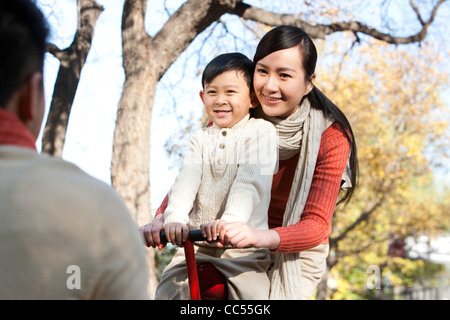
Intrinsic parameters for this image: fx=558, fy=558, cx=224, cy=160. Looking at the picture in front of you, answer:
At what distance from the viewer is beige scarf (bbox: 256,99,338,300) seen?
262 cm

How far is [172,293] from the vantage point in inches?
98.7

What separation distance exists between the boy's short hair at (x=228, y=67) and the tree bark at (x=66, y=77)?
436cm

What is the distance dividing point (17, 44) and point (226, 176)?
1.51m

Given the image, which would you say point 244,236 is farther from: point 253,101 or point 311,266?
point 253,101

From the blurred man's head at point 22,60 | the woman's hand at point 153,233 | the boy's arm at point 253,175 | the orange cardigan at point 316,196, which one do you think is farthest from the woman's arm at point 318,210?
the blurred man's head at point 22,60

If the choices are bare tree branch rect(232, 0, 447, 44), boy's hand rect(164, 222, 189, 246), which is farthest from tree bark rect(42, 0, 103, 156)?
boy's hand rect(164, 222, 189, 246)

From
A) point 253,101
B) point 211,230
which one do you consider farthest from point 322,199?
point 211,230

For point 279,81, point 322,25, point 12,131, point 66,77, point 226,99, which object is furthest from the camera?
point 322,25

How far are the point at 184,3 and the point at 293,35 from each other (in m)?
4.70

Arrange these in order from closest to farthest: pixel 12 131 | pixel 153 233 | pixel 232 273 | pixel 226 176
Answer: pixel 12 131 < pixel 153 233 < pixel 232 273 < pixel 226 176

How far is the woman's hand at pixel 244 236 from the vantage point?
2.07m

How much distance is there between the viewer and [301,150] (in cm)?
284
